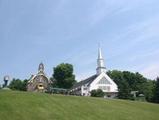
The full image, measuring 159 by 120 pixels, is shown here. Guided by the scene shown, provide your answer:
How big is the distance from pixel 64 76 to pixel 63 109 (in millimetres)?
65829

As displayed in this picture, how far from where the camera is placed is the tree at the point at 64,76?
10414 centimetres

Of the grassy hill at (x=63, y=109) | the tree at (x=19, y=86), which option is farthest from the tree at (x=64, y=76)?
the grassy hill at (x=63, y=109)

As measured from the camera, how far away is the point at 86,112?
39250 mm

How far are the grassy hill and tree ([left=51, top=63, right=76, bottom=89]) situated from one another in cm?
5607

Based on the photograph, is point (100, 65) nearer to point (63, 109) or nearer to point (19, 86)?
point (19, 86)

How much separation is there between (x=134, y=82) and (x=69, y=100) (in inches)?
3668

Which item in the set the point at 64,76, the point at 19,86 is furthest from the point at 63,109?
the point at 19,86

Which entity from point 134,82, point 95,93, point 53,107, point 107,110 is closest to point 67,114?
point 53,107

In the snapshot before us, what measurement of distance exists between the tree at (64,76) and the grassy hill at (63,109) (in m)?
56.1

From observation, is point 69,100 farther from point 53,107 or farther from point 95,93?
point 95,93

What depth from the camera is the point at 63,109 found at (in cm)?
3897

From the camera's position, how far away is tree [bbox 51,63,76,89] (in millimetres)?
104137

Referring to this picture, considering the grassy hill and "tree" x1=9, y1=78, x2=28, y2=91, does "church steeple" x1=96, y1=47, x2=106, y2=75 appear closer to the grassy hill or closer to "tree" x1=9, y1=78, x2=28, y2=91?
"tree" x1=9, y1=78, x2=28, y2=91

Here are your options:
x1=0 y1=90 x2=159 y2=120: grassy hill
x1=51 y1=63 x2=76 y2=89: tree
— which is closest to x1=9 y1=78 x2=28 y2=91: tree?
x1=51 y1=63 x2=76 y2=89: tree
